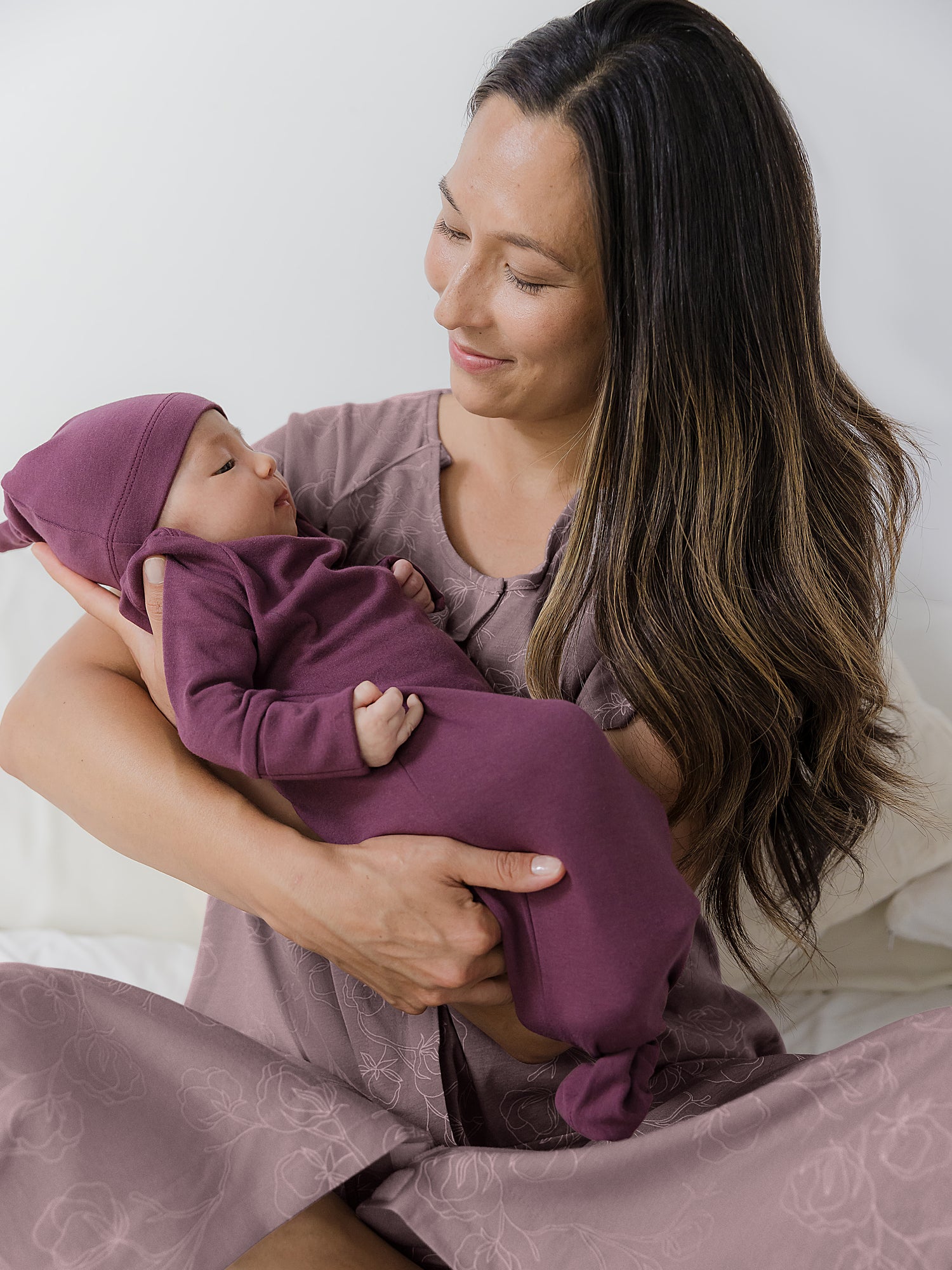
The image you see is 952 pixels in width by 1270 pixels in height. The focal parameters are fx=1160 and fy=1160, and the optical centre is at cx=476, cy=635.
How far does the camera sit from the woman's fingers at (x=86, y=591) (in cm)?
142

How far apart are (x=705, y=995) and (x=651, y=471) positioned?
654 millimetres

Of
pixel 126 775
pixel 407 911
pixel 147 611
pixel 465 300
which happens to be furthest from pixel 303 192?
pixel 407 911

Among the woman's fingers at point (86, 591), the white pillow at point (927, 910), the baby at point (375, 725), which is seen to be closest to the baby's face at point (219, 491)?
the baby at point (375, 725)

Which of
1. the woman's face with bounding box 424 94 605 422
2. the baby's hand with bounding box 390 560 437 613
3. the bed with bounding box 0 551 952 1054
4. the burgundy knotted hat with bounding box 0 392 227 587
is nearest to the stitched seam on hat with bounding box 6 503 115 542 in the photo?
the burgundy knotted hat with bounding box 0 392 227 587

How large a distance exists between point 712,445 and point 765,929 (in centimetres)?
98

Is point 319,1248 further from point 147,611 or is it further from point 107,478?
point 107,478

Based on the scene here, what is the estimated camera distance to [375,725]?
43.7 inches

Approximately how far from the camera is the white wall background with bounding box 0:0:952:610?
211cm

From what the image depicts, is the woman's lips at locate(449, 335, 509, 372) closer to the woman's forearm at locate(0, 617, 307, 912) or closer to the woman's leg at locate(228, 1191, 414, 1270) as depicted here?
the woman's forearm at locate(0, 617, 307, 912)

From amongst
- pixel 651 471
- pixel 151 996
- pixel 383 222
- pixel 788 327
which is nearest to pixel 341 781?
pixel 151 996

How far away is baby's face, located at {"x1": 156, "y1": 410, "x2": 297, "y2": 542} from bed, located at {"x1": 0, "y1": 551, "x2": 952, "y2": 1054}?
805 millimetres

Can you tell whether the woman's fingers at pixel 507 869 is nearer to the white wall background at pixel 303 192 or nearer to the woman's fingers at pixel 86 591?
the woman's fingers at pixel 86 591

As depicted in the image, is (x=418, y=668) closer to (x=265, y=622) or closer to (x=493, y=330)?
(x=265, y=622)

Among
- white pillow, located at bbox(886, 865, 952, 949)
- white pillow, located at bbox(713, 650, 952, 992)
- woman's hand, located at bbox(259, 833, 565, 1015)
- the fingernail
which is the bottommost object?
white pillow, located at bbox(886, 865, 952, 949)
